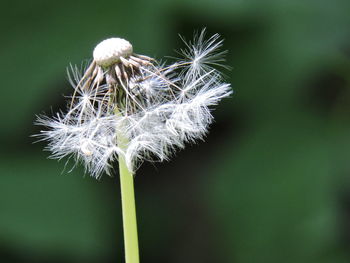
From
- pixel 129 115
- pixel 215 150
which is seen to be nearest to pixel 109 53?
pixel 129 115

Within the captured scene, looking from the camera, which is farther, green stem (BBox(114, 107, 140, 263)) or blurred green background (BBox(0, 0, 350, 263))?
blurred green background (BBox(0, 0, 350, 263))

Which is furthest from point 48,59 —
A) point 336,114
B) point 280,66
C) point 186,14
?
point 336,114

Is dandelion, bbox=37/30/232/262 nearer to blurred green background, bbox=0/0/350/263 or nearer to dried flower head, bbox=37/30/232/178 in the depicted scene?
dried flower head, bbox=37/30/232/178

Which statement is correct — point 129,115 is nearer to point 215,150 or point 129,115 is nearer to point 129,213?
point 129,213

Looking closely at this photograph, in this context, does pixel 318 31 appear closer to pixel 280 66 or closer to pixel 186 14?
pixel 280 66

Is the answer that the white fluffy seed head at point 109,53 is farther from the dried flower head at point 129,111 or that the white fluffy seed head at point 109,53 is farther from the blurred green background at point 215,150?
the blurred green background at point 215,150

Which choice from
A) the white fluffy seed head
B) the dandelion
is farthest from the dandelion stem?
the white fluffy seed head

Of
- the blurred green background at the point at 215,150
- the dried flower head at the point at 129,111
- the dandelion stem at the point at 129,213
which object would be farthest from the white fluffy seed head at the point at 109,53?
the blurred green background at the point at 215,150
